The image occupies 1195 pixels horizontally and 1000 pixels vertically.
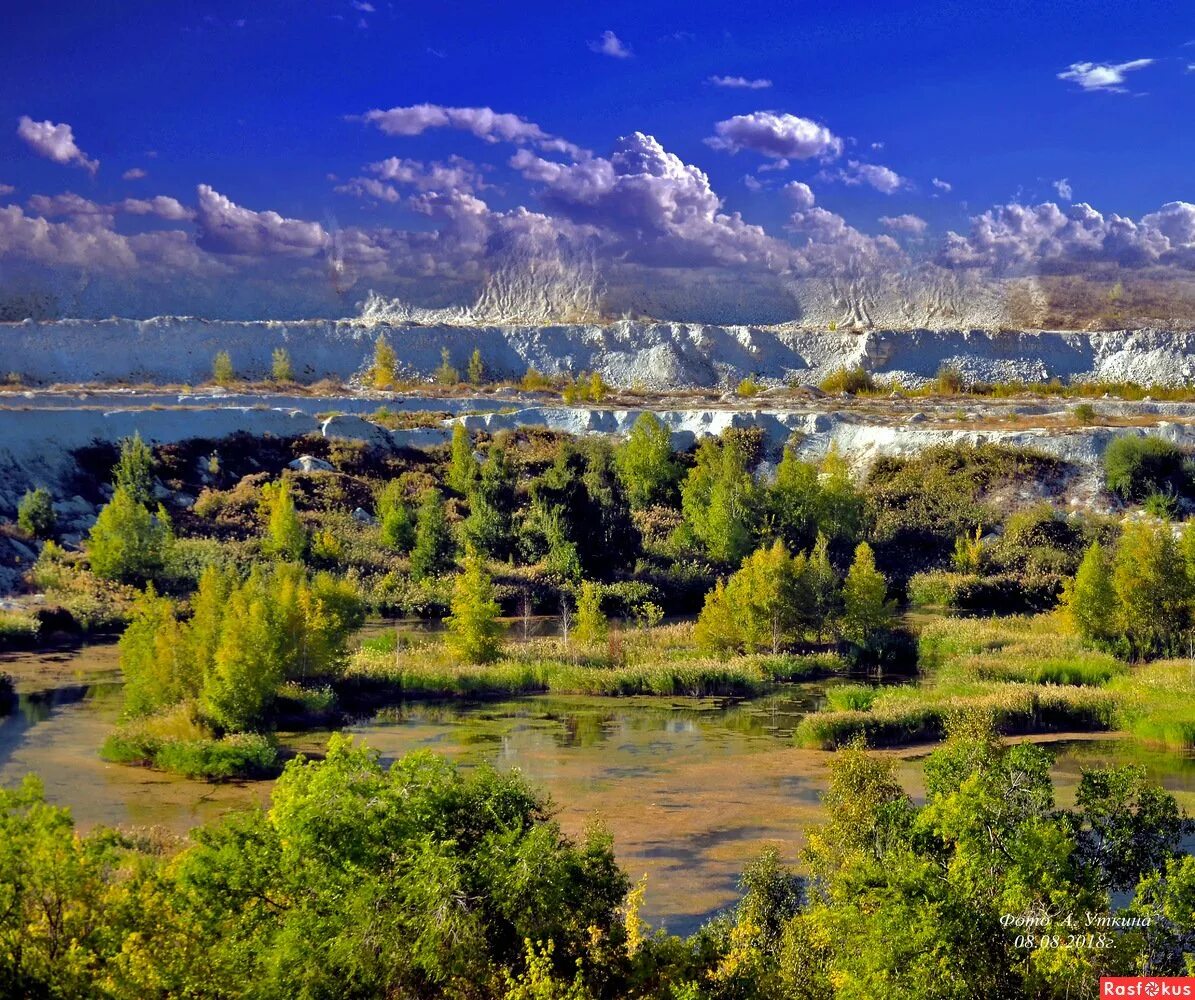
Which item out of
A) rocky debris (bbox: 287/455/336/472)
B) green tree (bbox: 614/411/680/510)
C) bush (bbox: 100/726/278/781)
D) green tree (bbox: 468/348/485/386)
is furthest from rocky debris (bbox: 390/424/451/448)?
bush (bbox: 100/726/278/781)

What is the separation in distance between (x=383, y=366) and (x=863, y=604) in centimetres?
5337

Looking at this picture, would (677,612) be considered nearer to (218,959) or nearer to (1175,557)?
(1175,557)

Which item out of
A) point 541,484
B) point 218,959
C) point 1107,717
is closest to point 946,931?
point 218,959

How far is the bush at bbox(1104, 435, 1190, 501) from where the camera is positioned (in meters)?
52.8

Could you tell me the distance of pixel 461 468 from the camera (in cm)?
5459

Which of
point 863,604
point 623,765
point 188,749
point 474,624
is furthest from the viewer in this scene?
point 863,604

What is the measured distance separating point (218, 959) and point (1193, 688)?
80.9ft

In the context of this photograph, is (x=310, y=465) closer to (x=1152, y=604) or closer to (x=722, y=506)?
(x=722, y=506)

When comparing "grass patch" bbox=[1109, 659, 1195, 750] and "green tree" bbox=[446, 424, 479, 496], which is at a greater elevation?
"green tree" bbox=[446, 424, 479, 496]

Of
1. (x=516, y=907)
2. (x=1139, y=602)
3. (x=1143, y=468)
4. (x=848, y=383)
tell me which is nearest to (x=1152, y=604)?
(x=1139, y=602)

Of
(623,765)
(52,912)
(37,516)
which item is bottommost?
(623,765)

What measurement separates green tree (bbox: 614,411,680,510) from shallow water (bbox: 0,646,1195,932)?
2278cm

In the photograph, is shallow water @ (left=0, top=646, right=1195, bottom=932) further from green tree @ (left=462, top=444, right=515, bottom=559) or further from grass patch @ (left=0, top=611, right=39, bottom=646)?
green tree @ (left=462, top=444, right=515, bottom=559)

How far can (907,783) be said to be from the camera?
75.7ft
